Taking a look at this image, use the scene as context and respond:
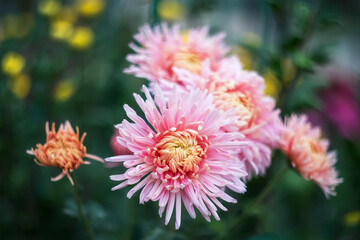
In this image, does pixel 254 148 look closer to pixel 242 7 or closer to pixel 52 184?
pixel 52 184

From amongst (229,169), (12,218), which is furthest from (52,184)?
(229,169)

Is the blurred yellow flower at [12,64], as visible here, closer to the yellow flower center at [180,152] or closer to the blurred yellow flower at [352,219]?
the yellow flower center at [180,152]

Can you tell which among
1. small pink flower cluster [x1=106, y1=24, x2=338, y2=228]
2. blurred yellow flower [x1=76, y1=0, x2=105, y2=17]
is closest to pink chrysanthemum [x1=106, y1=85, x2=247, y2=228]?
small pink flower cluster [x1=106, y1=24, x2=338, y2=228]

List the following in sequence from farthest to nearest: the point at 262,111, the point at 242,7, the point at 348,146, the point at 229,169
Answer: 1. the point at 242,7
2. the point at 348,146
3. the point at 262,111
4. the point at 229,169

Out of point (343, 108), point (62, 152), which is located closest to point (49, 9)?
point (62, 152)

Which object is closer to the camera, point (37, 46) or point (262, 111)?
point (262, 111)

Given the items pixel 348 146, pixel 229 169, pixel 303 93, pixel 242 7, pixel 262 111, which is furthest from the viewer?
pixel 242 7

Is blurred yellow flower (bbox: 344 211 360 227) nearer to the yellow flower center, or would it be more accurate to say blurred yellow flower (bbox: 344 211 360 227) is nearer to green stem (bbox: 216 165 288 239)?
green stem (bbox: 216 165 288 239)

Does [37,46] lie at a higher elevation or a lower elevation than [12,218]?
higher
